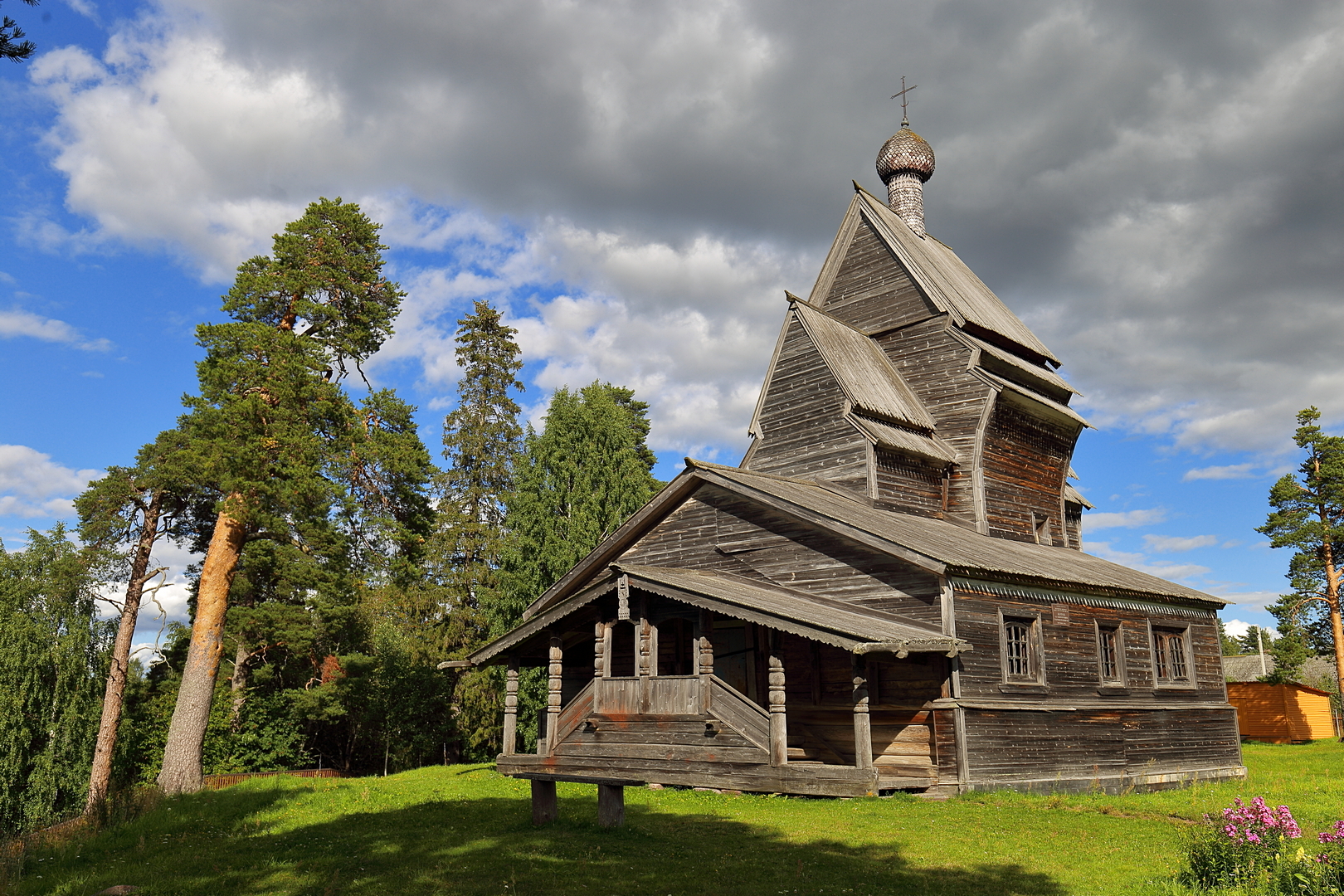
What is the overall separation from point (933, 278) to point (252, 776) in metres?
28.2

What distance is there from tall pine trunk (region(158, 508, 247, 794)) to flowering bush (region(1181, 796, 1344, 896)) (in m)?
23.3

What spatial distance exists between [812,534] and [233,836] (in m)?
11.9

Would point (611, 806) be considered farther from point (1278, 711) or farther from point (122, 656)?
point (1278, 711)

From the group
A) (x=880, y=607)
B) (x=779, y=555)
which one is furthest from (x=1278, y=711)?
(x=779, y=555)

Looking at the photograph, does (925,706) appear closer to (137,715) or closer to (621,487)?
(621,487)

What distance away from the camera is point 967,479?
939 inches

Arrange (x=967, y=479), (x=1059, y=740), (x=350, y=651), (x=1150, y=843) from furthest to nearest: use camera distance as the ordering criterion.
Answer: (x=350, y=651) < (x=967, y=479) < (x=1059, y=740) < (x=1150, y=843)

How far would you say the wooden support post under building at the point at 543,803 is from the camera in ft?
53.3

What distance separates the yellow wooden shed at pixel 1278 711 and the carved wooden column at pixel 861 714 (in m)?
39.3

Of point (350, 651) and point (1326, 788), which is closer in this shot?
point (1326, 788)

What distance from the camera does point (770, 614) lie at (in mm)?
13898

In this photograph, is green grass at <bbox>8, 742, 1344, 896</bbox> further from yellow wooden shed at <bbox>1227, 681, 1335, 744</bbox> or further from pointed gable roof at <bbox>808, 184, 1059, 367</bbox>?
yellow wooden shed at <bbox>1227, 681, 1335, 744</bbox>

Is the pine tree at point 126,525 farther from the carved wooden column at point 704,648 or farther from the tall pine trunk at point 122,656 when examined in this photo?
the carved wooden column at point 704,648

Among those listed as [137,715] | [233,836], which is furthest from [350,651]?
[233,836]
